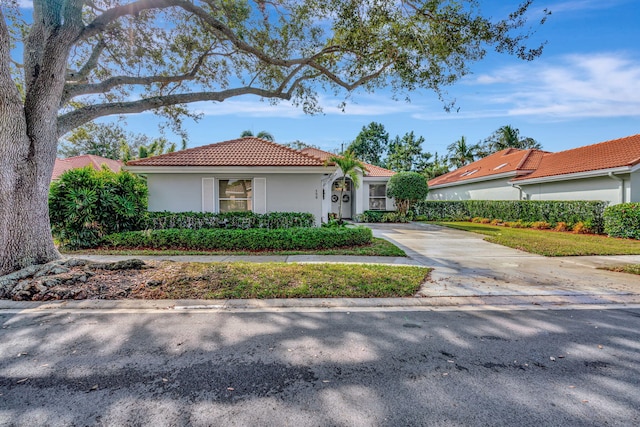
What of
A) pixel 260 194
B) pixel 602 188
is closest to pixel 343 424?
pixel 260 194

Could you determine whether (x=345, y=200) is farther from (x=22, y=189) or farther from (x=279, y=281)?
(x=22, y=189)

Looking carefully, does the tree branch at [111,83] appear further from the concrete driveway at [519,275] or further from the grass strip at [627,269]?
the grass strip at [627,269]

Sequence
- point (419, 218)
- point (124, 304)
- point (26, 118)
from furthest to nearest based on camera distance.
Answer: point (419, 218)
point (26, 118)
point (124, 304)

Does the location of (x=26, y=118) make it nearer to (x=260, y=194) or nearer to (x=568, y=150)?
(x=260, y=194)

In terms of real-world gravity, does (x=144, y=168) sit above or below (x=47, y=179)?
above

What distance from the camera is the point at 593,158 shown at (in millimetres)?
16047

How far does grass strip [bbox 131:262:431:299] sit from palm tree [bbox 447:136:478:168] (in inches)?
1433

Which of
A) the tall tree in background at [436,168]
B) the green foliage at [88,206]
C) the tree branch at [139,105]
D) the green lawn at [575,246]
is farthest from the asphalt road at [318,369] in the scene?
the tall tree in background at [436,168]

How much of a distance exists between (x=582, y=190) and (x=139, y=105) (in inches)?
758

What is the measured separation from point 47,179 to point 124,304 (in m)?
3.76

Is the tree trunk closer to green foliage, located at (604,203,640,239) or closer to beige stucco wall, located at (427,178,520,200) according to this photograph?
green foliage, located at (604,203,640,239)

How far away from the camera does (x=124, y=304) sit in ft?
15.8

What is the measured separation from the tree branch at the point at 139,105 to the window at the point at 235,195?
358 centimetres

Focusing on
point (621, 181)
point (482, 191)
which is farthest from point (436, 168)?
point (621, 181)
